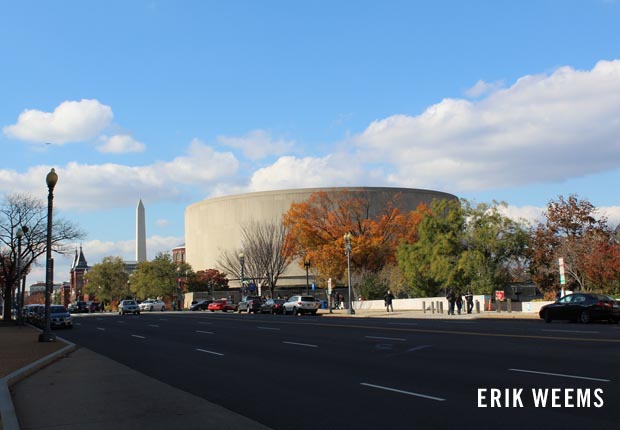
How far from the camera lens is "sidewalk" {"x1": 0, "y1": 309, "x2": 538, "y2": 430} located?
9430mm

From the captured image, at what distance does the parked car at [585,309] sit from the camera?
1202 inches

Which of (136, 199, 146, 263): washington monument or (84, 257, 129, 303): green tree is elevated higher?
(136, 199, 146, 263): washington monument

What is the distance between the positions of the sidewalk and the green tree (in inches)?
4492

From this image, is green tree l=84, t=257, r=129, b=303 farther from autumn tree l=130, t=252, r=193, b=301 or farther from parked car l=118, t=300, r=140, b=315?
parked car l=118, t=300, r=140, b=315

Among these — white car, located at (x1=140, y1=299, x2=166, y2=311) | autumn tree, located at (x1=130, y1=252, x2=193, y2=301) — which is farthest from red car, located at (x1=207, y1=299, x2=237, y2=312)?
autumn tree, located at (x1=130, y1=252, x2=193, y2=301)

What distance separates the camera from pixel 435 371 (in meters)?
14.1

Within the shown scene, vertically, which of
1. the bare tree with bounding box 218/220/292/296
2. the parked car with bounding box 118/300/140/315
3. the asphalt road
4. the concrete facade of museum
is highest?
the concrete facade of museum

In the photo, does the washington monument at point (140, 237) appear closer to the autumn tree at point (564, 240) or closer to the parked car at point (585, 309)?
the autumn tree at point (564, 240)

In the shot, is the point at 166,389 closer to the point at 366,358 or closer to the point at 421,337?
the point at 366,358

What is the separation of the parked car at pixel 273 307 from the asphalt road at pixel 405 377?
36.0 m

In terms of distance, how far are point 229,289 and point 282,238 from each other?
30.0 m

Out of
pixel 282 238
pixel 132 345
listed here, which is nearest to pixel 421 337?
pixel 132 345

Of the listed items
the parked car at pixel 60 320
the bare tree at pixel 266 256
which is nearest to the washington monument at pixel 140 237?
the bare tree at pixel 266 256

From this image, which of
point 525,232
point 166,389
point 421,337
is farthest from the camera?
point 525,232
